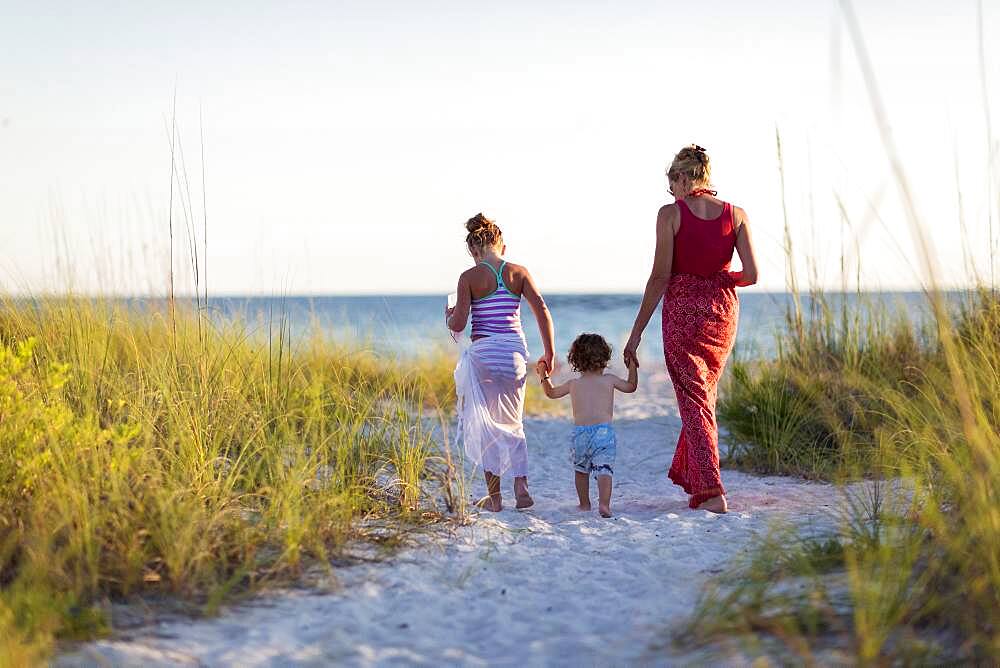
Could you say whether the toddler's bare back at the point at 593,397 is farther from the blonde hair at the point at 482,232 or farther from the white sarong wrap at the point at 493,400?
the blonde hair at the point at 482,232

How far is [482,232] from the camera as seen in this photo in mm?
5430

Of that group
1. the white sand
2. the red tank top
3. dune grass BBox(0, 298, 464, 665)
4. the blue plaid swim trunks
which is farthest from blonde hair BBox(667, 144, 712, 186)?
dune grass BBox(0, 298, 464, 665)

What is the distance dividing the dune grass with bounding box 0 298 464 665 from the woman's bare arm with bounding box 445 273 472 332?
1.98ft

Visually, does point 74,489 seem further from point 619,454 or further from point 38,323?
point 619,454

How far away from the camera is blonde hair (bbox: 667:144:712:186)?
5.13m

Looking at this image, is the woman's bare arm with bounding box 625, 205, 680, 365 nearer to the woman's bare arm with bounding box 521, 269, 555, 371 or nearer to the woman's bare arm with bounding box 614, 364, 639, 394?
the woman's bare arm with bounding box 614, 364, 639, 394

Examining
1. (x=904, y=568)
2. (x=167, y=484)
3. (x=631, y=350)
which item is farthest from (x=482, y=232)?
(x=904, y=568)

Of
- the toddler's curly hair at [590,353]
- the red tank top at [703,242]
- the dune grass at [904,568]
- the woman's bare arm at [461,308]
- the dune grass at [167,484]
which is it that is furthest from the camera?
the woman's bare arm at [461,308]

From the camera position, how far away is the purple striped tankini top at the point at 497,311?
17.7ft

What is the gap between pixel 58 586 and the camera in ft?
10.7

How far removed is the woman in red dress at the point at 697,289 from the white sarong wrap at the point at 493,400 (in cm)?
67

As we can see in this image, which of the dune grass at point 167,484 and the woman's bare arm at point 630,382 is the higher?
the woman's bare arm at point 630,382

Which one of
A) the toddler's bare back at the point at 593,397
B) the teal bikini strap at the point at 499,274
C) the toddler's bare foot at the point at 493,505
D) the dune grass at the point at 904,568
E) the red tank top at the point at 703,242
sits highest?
the red tank top at the point at 703,242

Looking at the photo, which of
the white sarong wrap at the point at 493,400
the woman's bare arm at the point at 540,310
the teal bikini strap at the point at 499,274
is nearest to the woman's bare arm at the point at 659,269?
the woman's bare arm at the point at 540,310
